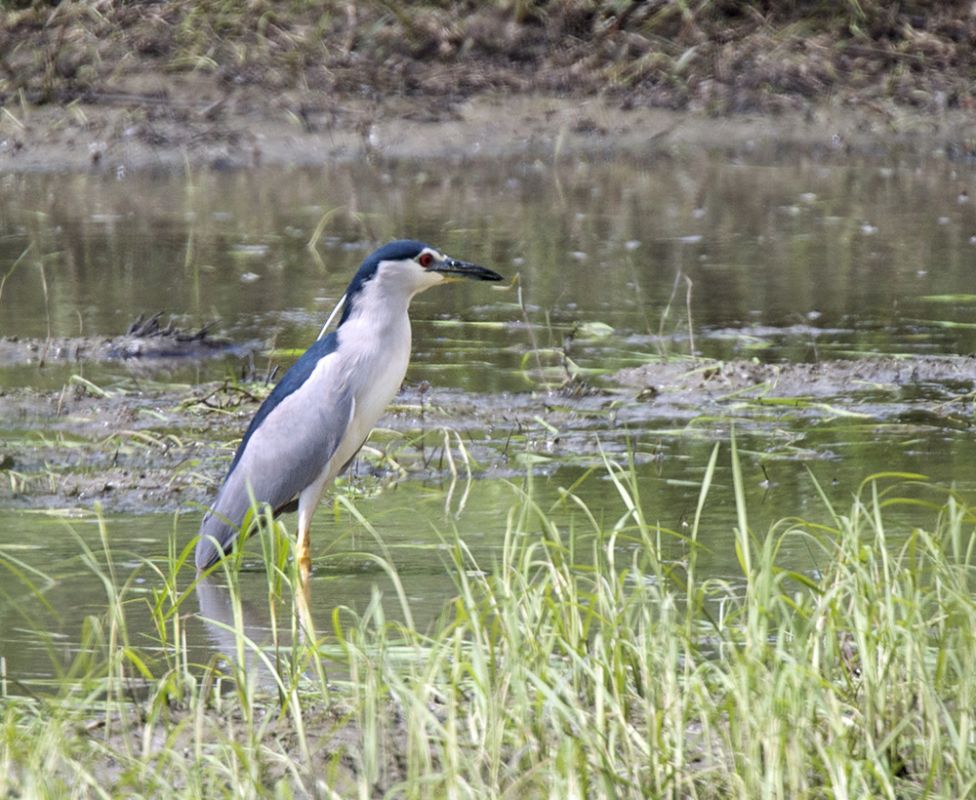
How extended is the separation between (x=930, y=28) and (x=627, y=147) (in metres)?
3.28

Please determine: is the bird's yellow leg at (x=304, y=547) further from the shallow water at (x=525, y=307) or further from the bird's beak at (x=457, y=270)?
the bird's beak at (x=457, y=270)

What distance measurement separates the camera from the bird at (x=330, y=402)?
5871 millimetres

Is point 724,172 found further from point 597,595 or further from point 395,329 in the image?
point 597,595

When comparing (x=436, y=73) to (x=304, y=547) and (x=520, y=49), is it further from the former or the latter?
(x=304, y=547)

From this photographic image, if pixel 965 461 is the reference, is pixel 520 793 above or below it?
above

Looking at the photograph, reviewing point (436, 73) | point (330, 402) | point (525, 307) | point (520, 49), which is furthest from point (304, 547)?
point (520, 49)

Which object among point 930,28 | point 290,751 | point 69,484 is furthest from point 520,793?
point 930,28

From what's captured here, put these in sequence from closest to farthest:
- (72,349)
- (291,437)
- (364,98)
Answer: (291,437)
(72,349)
(364,98)

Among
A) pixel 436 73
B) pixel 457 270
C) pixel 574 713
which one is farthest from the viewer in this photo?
pixel 436 73

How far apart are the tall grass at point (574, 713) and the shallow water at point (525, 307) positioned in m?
0.47

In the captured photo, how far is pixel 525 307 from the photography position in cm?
951

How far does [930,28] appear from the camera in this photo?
16.8 meters

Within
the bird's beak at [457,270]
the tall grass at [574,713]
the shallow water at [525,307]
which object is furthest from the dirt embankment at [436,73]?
the tall grass at [574,713]

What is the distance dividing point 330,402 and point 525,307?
3679 millimetres
